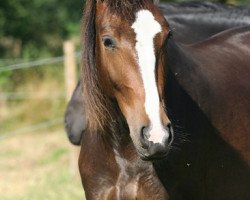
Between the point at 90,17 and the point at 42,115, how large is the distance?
723cm

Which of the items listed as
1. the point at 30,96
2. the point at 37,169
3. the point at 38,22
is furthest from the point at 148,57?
the point at 38,22

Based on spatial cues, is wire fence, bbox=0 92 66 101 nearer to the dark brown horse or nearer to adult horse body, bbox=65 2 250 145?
adult horse body, bbox=65 2 250 145

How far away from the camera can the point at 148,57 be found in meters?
3.32

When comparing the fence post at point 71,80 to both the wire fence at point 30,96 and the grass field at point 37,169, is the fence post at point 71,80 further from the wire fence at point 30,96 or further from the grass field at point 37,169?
the wire fence at point 30,96

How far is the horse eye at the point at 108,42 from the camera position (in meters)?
3.39

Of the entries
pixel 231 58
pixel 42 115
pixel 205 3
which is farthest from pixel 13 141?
pixel 231 58

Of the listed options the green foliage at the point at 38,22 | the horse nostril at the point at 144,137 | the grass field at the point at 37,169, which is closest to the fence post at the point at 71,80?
the grass field at the point at 37,169

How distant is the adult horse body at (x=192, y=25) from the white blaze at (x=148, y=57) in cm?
206

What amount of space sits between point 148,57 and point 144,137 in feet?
1.30

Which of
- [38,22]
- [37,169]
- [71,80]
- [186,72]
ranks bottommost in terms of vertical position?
[38,22]

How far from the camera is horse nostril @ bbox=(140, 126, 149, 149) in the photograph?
10.4 feet

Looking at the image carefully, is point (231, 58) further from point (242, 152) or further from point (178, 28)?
point (178, 28)

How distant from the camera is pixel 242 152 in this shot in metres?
4.23

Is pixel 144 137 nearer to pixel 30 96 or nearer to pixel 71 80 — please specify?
pixel 71 80
